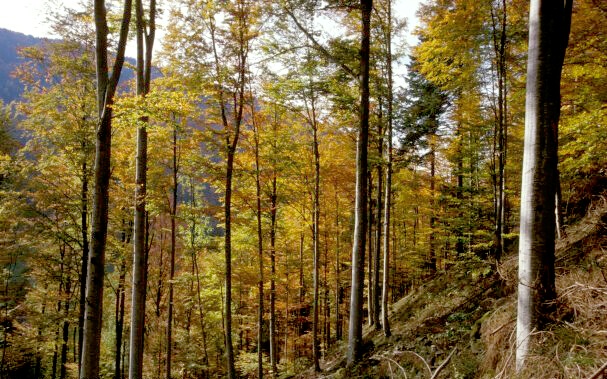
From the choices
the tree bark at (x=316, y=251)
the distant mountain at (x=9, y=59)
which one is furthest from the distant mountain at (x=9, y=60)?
the tree bark at (x=316, y=251)

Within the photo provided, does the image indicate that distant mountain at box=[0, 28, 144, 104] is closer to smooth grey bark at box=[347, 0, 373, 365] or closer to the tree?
smooth grey bark at box=[347, 0, 373, 365]

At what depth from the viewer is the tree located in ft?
9.59

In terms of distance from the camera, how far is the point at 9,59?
176m

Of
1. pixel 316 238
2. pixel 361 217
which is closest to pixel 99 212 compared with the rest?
pixel 361 217

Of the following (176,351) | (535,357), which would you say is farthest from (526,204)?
(176,351)

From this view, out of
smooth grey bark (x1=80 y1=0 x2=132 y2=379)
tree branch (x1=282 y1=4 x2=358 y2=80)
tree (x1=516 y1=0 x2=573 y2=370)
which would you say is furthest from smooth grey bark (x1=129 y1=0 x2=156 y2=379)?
tree (x1=516 y1=0 x2=573 y2=370)

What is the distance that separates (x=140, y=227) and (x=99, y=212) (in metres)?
2.90

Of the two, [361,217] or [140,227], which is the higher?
[361,217]

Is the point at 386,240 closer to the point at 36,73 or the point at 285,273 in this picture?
the point at 285,273

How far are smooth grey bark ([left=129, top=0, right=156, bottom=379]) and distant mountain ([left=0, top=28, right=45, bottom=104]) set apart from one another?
17973 centimetres

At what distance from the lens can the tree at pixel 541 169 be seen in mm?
2922

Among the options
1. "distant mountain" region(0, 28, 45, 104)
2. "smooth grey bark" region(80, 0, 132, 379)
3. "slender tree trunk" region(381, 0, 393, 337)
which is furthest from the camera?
"distant mountain" region(0, 28, 45, 104)

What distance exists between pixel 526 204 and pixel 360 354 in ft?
22.0

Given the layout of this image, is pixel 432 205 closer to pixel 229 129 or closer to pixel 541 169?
pixel 229 129
